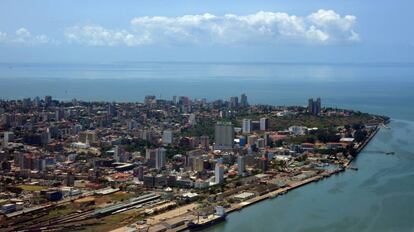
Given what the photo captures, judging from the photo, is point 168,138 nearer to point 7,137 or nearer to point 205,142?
point 205,142

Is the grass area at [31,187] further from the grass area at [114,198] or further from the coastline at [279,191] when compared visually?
the coastline at [279,191]

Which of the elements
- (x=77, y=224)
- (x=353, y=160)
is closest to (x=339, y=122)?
(x=353, y=160)

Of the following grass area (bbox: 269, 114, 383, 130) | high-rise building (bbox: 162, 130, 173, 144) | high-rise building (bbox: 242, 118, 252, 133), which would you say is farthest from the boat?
grass area (bbox: 269, 114, 383, 130)

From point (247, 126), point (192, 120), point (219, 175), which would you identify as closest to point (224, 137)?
point (247, 126)

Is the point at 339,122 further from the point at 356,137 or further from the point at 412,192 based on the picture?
the point at 412,192

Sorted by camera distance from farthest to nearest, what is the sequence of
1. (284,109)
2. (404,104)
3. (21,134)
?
1. (404,104)
2. (284,109)
3. (21,134)
